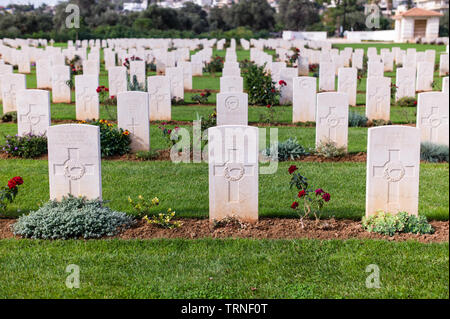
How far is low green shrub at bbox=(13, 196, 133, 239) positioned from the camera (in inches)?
246

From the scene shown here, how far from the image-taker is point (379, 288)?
5039mm

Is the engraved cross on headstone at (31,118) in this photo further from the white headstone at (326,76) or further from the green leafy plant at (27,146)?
the white headstone at (326,76)

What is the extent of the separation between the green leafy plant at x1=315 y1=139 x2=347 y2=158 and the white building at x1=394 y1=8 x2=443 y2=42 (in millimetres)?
45569

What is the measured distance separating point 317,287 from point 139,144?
5983 mm

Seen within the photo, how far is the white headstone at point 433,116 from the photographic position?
9.76 metres

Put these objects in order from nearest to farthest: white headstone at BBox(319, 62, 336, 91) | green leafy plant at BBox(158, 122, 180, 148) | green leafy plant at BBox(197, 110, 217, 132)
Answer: green leafy plant at BBox(158, 122, 180, 148) → green leafy plant at BBox(197, 110, 217, 132) → white headstone at BBox(319, 62, 336, 91)

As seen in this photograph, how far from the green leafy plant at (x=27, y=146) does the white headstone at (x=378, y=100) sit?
7063 mm

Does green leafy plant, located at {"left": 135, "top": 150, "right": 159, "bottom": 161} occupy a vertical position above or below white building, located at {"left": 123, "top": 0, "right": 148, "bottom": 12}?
below

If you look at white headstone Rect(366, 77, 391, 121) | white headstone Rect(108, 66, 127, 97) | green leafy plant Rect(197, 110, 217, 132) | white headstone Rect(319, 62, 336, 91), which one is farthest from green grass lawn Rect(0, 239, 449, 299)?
white headstone Rect(319, 62, 336, 91)

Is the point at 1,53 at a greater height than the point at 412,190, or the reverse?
the point at 1,53

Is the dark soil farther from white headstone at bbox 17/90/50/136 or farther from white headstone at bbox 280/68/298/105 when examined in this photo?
white headstone at bbox 280/68/298/105

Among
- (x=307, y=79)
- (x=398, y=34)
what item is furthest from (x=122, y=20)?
(x=307, y=79)

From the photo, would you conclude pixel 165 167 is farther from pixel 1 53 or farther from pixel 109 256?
pixel 1 53

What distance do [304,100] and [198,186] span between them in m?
5.57
